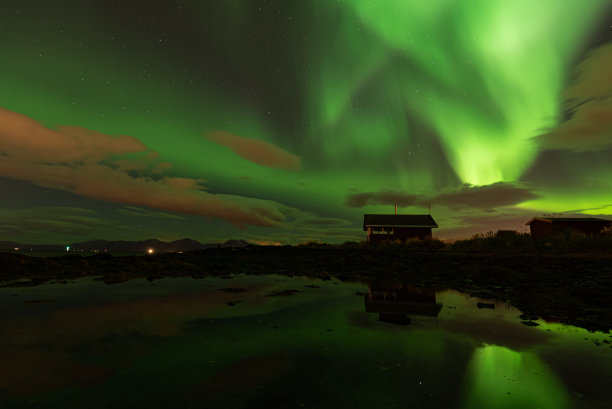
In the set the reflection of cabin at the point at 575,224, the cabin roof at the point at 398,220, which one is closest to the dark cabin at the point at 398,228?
the cabin roof at the point at 398,220

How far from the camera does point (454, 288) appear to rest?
45.9ft

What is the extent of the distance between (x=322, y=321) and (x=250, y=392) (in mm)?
4379

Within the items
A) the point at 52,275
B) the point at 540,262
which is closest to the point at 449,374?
the point at 540,262

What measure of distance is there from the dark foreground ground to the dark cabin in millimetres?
29653

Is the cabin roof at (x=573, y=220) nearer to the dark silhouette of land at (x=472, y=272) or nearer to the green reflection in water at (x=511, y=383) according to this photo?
the dark silhouette of land at (x=472, y=272)

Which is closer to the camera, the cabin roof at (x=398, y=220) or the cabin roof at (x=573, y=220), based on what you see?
the cabin roof at (x=573, y=220)

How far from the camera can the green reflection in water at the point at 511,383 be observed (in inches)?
165

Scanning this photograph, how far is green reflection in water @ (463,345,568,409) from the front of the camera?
4191 mm

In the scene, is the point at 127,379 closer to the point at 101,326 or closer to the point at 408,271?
the point at 101,326

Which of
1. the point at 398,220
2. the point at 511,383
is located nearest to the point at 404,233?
the point at 398,220

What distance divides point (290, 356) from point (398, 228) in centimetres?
5193

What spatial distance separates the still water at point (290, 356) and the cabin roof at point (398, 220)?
45396 millimetres

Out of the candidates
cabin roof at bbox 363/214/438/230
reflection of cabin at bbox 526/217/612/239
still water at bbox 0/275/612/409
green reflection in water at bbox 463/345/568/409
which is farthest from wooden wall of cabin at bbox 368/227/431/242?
green reflection in water at bbox 463/345/568/409

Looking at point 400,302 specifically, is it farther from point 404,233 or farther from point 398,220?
point 398,220
